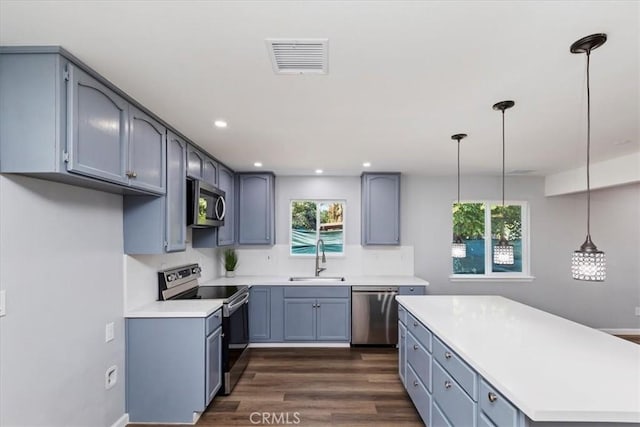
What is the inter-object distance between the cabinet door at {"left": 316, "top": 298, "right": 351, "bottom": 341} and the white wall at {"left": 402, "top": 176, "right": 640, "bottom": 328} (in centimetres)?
136

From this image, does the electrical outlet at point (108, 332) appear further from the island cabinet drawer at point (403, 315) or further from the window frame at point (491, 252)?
the window frame at point (491, 252)

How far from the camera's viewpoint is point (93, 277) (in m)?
2.21

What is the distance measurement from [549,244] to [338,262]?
3187mm

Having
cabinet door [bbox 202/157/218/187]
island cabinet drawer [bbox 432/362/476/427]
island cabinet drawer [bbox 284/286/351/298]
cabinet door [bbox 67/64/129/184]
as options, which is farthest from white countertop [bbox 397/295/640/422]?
cabinet door [bbox 202/157/218/187]

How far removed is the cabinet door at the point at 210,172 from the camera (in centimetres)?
Result: 348

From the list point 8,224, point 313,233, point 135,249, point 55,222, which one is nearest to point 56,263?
point 55,222

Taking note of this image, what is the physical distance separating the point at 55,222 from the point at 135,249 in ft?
2.31

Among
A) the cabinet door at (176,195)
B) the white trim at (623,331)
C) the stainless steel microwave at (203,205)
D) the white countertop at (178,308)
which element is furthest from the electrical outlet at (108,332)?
the white trim at (623,331)

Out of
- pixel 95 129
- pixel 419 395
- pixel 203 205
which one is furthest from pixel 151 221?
pixel 419 395

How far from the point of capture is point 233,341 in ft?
10.4

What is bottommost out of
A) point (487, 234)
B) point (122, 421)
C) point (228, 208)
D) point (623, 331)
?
point (623, 331)

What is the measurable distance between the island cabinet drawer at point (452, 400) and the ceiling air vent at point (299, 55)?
187 cm

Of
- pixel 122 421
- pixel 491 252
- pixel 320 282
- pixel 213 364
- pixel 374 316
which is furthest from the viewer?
pixel 491 252

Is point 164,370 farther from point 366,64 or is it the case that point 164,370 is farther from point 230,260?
point 366,64
